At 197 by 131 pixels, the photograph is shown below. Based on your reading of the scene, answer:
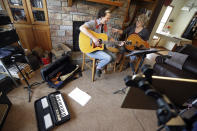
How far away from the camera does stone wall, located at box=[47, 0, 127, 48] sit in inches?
77.1

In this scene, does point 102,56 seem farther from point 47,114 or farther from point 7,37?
point 7,37

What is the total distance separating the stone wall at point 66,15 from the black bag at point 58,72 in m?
0.71

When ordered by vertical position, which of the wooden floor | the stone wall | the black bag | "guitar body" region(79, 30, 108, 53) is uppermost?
the stone wall

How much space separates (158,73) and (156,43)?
10.9 feet

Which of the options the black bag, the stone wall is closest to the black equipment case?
the black bag

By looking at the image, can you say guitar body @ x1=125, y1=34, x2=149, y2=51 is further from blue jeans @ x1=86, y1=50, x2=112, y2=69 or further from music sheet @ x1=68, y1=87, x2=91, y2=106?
music sheet @ x1=68, y1=87, x2=91, y2=106

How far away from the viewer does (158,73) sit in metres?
1.93

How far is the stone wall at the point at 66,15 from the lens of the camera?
196 centimetres

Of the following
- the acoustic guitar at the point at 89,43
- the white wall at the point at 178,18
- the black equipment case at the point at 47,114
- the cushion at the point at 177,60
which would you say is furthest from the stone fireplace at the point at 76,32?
the white wall at the point at 178,18

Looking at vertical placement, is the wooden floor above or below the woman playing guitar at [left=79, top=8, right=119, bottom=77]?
below

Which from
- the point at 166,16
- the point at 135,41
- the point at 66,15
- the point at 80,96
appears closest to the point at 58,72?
the point at 80,96

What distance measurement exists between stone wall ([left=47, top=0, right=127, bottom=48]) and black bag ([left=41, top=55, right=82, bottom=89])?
2.34 ft

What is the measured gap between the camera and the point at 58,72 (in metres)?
1.76

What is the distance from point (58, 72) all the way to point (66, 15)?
135 centimetres
